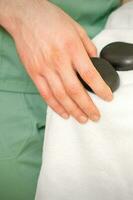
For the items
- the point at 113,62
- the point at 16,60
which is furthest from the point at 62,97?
the point at 16,60

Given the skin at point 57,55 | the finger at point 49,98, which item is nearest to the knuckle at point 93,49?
the skin at point 57,55

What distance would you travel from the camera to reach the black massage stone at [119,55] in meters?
0.62

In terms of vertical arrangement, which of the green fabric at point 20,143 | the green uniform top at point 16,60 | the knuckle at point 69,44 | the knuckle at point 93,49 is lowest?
the green fabric at point 20,143

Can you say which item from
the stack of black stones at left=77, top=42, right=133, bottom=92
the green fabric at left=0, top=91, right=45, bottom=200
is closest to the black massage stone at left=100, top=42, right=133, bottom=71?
the stack of black stones at left=77, top=42, right=133, bottom=92

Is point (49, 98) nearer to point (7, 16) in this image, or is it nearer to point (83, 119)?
point (83, 119)

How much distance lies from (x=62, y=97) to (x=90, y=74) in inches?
2.6

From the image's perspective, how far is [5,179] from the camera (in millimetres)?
742

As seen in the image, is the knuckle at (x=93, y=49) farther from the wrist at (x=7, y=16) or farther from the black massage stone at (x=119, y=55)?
the wrist at (x=7, y=16)

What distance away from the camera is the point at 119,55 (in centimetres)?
62

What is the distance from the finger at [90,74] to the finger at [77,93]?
0.01 meters

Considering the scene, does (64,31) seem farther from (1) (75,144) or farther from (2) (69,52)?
(1) (75,144)

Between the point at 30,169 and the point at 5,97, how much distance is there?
17 cm

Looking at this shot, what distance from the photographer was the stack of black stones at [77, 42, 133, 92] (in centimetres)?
58

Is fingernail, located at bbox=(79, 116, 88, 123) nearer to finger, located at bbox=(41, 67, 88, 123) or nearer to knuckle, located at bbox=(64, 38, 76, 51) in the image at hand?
finger, located at bbox=(41, 67, 88, 123)
